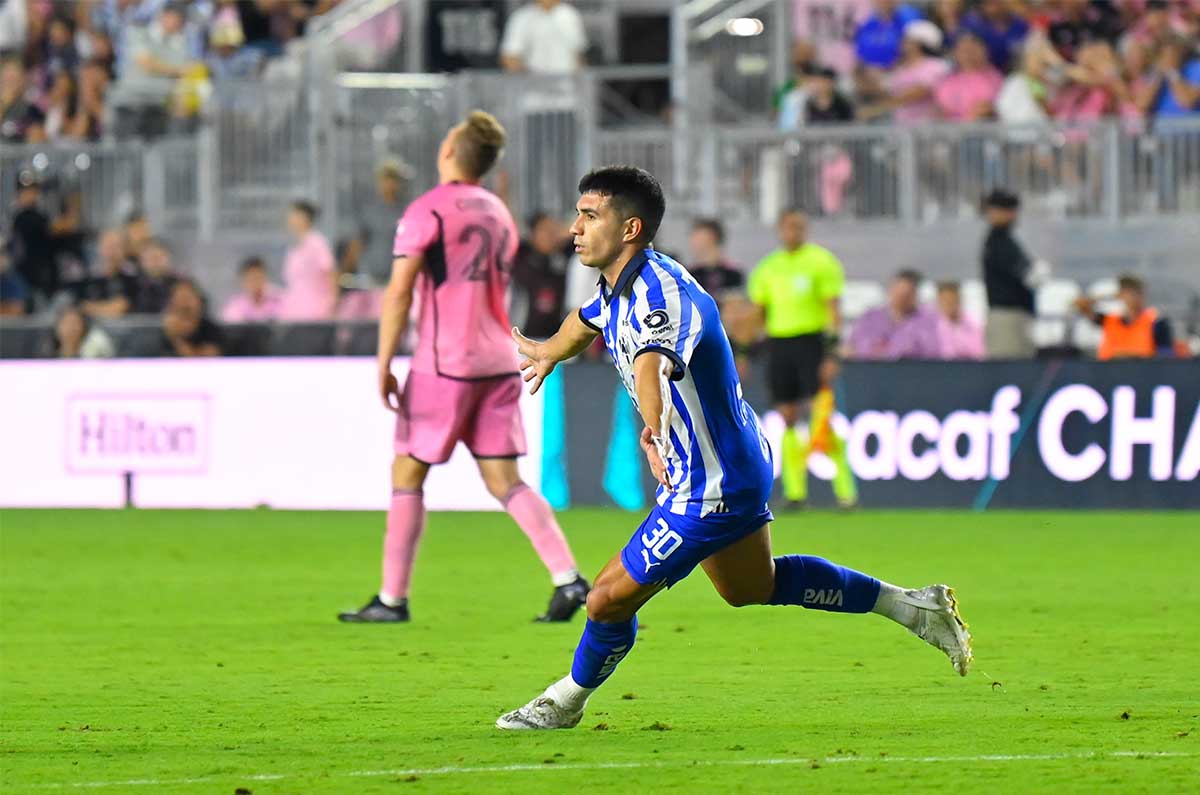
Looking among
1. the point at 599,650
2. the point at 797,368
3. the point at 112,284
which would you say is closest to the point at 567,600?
the point at 599,650

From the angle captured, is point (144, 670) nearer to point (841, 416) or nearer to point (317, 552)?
point (317, 552)

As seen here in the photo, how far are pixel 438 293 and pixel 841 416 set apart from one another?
758cm

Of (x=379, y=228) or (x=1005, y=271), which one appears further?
(x=379, y=228)

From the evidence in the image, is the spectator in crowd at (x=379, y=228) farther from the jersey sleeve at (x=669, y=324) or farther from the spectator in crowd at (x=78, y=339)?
the jersey sleeve at (x=669, y=324)

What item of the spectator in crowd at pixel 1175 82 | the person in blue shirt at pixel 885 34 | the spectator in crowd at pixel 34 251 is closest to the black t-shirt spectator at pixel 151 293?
the spectator in crowd at pixel 34 251

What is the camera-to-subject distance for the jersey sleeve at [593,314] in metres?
7.31

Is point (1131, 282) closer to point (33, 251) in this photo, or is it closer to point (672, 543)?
point (33, 251)

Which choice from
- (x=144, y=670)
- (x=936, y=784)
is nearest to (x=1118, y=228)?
(x=144, y=670)

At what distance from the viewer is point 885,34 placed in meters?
22.2

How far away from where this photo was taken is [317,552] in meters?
14.7

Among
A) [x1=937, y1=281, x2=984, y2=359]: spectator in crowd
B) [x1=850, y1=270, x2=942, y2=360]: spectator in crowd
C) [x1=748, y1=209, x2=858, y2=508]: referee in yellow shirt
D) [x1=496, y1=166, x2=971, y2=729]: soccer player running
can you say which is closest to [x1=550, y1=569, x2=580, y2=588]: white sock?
[x1=496, y1=166, x2=971, y2=729]: soccer player running

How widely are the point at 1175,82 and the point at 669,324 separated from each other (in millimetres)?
14846

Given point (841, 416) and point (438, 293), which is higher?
point (438, 293)

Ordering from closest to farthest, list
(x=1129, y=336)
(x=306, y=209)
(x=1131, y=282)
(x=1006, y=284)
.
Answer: (x=1131, y=282) < (x=1129, y=336) < (x=1006, y=284) < (x=306, y=209)
